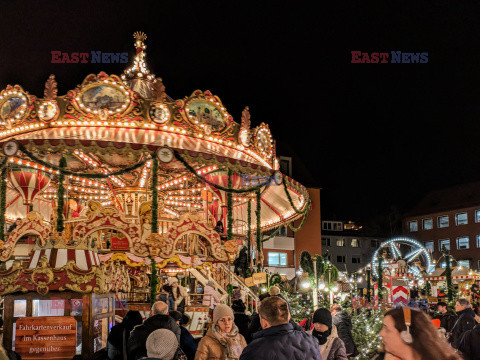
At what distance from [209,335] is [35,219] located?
31.1 feet

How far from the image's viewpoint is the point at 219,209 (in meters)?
21.4

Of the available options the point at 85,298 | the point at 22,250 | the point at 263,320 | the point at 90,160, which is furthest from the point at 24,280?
the point at 22,250

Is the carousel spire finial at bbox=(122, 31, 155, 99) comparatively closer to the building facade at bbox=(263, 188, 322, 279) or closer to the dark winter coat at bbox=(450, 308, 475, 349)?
the dark winter coat at bbox=(450, 308, 475, 349)

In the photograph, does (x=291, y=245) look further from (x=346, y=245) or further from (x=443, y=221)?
(x=443, y=221)

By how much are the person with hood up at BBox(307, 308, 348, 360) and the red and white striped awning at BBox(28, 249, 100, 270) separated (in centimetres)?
493

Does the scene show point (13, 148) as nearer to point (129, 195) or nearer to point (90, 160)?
point (90, 160)

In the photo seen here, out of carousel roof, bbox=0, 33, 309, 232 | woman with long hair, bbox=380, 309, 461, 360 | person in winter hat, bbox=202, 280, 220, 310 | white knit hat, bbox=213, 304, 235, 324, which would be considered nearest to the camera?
woman with long hair, bbox=380, 309, 461, 360

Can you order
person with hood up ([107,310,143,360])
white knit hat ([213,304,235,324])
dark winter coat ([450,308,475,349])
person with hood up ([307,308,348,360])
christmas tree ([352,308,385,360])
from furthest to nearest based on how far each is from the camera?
christmas tree ([352,308,385,360]), dark winter coat ([450,308,475,349]), person with hood up ([107,310,143,360]), person with hood up ([307,308,348,360]), white knit hat ([213,304,235,324])

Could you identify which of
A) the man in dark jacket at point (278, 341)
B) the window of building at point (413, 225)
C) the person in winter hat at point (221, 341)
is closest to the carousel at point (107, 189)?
the person in winter hat at point (221, 341)

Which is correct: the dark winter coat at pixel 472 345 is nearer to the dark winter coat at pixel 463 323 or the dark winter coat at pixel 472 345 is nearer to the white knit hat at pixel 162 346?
the dark winter coat at pixel 463 323

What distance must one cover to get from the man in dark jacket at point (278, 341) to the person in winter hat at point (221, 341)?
1318 millimetres

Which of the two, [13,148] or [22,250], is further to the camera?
[22,250]

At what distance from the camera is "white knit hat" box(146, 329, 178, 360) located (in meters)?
4.19

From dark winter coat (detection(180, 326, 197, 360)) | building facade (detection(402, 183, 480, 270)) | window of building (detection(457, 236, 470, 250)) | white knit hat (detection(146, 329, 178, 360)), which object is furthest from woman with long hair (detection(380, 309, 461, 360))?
window of building (detection(457, 236, 470, 250))
